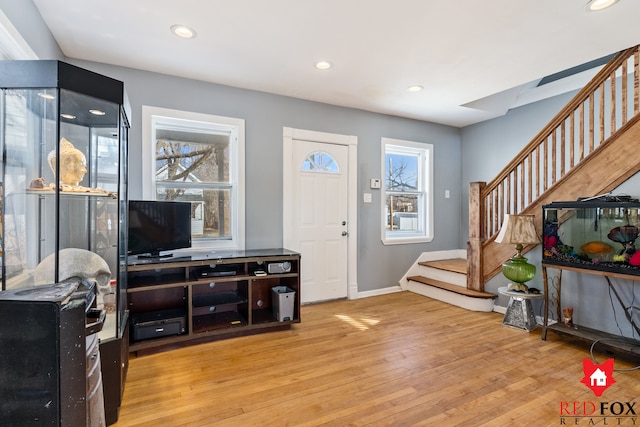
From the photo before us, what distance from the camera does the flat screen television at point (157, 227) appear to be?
2707 mm

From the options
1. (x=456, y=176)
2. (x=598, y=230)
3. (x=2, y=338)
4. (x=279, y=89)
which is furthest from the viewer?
(x=456, y=176)

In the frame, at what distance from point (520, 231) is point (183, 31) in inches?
139

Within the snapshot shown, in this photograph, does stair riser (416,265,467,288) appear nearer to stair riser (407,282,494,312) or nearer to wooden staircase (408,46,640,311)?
wooden staircase (408,46,640,311)

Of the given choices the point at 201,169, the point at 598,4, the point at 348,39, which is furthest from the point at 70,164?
the point at 598,4

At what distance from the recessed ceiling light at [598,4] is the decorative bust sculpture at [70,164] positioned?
131 inches

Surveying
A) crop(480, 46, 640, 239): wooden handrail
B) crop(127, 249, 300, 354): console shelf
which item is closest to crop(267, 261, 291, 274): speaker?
crop(127, 249, 300, 354): console shelf

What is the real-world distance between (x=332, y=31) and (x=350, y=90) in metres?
1.24

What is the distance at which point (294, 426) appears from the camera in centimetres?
175

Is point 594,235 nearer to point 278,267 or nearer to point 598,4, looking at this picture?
point 598,4

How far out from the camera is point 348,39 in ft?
8.39

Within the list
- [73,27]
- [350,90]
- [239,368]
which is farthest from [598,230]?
[73,27]

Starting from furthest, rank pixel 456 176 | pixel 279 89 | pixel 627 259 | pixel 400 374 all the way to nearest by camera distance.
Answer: pixel 456 176 → pixel 279 89 → pixel 627 259 → pixel 400 374

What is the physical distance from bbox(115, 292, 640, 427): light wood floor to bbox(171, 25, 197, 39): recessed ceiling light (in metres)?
2.58

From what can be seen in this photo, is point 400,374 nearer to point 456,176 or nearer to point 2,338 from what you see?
point 2,338
